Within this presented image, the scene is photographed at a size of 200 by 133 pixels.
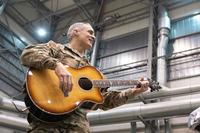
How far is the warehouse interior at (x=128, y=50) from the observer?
232 inches

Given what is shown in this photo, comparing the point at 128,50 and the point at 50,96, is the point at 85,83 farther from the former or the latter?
the point at 128,50

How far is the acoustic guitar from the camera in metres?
1.86

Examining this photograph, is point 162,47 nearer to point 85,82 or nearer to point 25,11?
point 25,11

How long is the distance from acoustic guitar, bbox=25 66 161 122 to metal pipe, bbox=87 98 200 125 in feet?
11.0

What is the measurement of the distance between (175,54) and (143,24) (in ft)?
4.48

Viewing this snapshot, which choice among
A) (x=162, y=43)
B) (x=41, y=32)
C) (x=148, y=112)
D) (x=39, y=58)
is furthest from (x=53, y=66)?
(x=41, y=32)

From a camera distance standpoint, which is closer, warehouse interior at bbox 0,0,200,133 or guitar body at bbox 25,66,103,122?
guitar body at bbox 25,66,103,122

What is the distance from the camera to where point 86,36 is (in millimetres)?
2371

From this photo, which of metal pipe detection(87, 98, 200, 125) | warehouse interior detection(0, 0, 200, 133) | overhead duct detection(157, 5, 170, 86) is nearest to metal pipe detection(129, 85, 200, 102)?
warehouse interior detection(0, 0, 200, 133)

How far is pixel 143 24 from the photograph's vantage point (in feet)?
26.7

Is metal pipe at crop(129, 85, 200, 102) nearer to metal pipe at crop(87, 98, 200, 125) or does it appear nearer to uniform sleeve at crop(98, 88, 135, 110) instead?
metal pipe at crop(87, 98, 200, 125)

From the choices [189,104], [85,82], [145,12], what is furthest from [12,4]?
[85,82]

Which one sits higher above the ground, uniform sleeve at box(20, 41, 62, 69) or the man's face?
the man's face

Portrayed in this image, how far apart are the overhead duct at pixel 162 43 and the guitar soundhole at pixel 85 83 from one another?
456 centimetres
